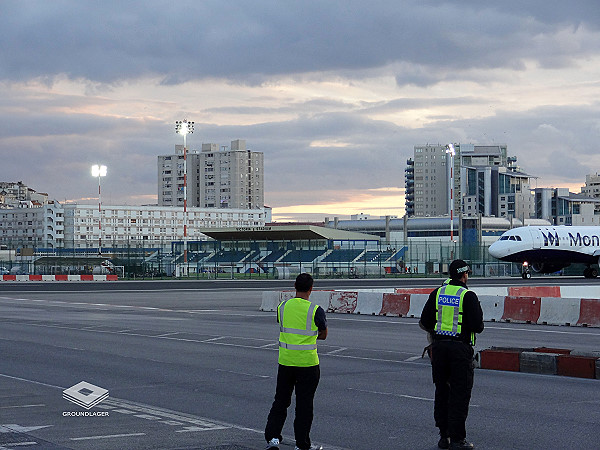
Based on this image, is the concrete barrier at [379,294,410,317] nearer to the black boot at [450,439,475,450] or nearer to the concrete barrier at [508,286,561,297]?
the concrete barrier at [508,286,561,297]

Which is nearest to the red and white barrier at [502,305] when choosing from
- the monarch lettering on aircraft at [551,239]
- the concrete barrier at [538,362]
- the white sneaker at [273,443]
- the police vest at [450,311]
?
the concrete barrier at [538,362]

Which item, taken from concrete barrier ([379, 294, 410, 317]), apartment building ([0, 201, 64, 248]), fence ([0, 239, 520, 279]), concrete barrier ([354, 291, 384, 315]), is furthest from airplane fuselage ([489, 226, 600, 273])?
apartment building ([0, 201, 64, 248])

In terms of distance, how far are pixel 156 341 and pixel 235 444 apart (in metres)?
12.2

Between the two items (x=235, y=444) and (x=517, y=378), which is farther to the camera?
(x=517, y=378)

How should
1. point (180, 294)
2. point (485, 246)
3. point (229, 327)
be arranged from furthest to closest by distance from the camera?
point (485, 246) < point (180, 294) < point (229, 327)

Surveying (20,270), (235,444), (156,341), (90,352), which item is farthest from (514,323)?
(20,270)

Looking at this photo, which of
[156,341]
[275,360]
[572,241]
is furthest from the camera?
[572,241]

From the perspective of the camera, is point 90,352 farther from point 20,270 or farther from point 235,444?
point 20,270

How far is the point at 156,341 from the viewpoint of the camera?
21281 millimetres

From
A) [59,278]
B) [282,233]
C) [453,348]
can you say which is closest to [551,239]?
[59,278]

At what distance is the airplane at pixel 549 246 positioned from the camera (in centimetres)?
6425

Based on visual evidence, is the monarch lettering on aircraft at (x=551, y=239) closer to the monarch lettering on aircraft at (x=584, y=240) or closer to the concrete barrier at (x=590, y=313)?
the monarch lettering on aircraft at (x=584, y=240)

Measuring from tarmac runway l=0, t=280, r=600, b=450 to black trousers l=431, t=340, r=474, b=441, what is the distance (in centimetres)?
51

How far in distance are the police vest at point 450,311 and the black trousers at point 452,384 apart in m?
0.11
